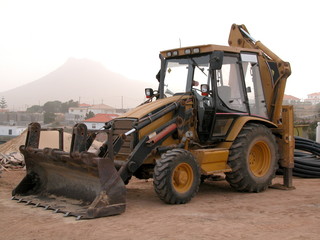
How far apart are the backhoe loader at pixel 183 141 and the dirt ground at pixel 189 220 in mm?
312

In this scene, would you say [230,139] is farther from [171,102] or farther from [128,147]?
[128,147]

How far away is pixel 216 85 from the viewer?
8984 mm

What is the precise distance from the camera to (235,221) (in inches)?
261

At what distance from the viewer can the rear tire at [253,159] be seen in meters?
8.96

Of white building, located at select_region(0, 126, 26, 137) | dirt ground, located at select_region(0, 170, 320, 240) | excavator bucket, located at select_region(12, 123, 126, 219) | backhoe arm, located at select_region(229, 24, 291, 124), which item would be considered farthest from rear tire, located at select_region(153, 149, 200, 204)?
white building, located at select_region(0, 126, 26, 137)

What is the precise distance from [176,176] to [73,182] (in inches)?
75.5

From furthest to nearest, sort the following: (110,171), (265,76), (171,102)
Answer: (265,76)
(171,102)
(110,171)

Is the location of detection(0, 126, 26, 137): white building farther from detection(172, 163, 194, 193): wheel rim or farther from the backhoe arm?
detection(172, 163, 194, 193): wheel rim

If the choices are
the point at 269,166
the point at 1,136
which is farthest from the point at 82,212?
the point at 1,136

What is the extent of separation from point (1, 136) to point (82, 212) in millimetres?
45244

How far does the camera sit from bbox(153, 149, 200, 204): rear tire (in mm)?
7543

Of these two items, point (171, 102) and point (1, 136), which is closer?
point (171, 102)

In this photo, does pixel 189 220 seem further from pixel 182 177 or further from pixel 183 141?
pixel 183 141

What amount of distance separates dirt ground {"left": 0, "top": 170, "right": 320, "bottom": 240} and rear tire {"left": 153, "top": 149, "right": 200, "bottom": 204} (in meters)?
0.21
